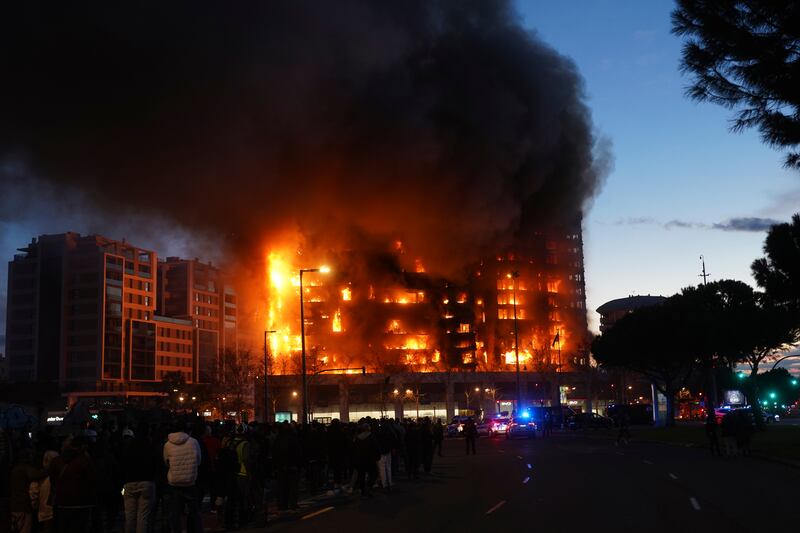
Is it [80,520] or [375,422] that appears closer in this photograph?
[80,520]

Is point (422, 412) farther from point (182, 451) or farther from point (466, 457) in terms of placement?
point (182, 451)

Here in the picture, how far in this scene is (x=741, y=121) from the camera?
20297mm

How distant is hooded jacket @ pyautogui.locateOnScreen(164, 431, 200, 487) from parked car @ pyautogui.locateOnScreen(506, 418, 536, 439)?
4568cm

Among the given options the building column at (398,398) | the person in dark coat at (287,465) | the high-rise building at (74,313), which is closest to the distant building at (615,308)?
the building column at (398,398)

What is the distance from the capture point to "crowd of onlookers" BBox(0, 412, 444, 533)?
1208cm

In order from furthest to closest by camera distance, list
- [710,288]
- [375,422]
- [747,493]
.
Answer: [710,288] → [375,422] → [747,493]

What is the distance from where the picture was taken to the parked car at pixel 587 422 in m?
77.1

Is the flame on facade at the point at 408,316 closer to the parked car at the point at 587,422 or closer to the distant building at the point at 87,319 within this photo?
the distant building at the point at 87,319

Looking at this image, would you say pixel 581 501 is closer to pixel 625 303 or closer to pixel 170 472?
pixel 170 472

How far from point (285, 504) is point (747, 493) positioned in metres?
9.71

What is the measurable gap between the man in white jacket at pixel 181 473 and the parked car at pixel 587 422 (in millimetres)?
67275

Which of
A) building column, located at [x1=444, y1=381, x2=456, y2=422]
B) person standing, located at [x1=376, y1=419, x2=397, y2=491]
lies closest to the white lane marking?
person standing, located at [x1=376, y1=419, x2=397, y2=491]

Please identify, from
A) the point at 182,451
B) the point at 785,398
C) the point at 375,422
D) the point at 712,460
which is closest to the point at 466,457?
the point at 712,460

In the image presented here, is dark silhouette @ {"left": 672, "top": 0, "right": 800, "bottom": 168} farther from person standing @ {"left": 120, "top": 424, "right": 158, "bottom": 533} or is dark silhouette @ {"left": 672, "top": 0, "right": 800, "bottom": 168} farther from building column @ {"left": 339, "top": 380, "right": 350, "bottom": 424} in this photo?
building column @ {"left": 339, "top": 380, "right": 350, "bottom": 424}
